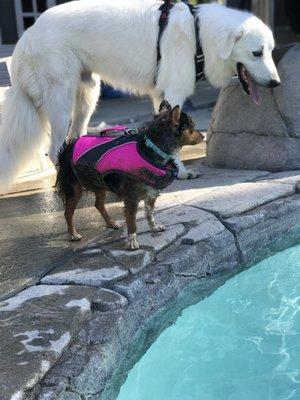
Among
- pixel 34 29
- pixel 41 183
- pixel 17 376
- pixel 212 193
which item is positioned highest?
pixel 34 29

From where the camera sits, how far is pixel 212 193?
13.7 ft

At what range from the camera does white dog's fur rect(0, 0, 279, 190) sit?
4.60 meters

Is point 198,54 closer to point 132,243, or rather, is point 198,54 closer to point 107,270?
point 132,243

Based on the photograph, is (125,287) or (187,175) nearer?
(125,287)

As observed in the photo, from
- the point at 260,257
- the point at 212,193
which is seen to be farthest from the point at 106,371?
the point at 212,193

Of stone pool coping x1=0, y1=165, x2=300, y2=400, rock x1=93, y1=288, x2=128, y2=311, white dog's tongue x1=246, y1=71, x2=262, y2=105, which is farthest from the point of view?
white dog's tongue x1=246, y1=71, x2=262, y2=105

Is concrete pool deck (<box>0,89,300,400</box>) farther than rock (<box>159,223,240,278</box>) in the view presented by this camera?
No

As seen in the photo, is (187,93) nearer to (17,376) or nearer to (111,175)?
(111,175)

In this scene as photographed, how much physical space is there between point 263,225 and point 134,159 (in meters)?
1.12

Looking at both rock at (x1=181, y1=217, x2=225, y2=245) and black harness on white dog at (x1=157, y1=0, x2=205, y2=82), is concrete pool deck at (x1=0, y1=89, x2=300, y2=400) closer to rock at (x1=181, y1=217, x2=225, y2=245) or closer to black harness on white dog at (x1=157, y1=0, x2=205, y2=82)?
rock at (x1=181, y1=217, x2=225, y2=245)

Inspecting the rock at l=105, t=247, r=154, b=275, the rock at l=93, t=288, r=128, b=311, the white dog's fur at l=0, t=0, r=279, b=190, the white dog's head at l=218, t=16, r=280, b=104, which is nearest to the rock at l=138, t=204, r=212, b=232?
the rock at l=105, t=247, r=154, b=275

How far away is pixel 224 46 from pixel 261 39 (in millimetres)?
299

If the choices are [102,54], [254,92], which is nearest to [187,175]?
[254,92]

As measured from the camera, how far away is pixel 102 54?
475 cm
